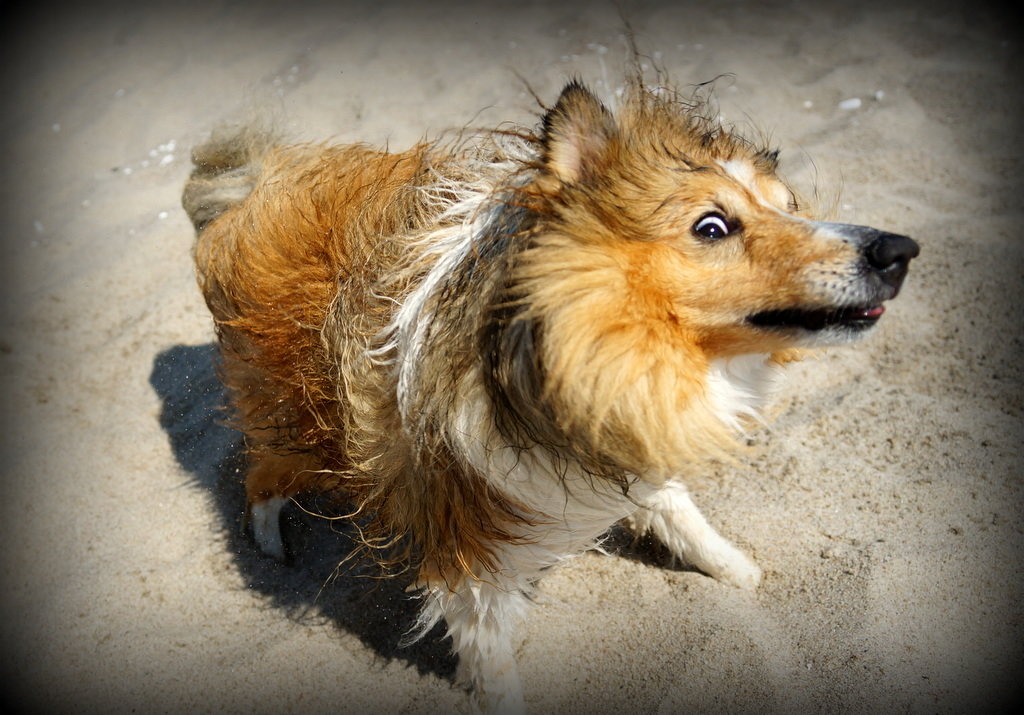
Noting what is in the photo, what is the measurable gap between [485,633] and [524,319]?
1247 mm

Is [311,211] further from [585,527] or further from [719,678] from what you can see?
[719,678]

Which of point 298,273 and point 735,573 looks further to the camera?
point 735,573

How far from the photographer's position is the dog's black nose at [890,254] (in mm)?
1736

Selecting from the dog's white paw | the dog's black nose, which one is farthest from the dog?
the dog's white paw

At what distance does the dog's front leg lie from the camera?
2363 mm

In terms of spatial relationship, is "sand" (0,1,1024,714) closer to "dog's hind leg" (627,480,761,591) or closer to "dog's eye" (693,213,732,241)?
"dog's hind leg" (627,480,761,591)

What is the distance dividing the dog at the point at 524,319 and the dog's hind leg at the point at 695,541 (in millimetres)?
589

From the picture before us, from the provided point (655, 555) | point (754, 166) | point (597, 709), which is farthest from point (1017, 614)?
point (754, 166)

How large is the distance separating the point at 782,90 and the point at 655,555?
146 inches

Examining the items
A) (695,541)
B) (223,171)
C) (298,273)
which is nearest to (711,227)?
(298,273)

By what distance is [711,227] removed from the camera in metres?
1.81

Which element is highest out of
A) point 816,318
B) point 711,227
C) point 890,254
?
point 711,227

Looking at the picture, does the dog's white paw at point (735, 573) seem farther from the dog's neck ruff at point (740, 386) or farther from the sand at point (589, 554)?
the dog's neck ruff at point (740, 386)

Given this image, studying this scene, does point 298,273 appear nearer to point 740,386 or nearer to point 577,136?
point 577,136
